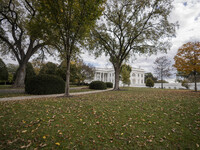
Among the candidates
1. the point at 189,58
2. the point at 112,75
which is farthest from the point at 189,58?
the point at 112,75

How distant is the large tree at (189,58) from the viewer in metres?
15.2

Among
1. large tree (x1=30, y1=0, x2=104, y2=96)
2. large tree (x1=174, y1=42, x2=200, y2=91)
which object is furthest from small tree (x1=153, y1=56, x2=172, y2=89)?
large tree (x1=30, y1=0, x2=104, y2=96)

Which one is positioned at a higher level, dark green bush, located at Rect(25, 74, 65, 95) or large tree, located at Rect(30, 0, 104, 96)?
large tree, located at Rect(30, 0, 104, 96)

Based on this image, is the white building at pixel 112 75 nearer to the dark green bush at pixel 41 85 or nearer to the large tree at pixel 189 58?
the large tree at pixel 189 58

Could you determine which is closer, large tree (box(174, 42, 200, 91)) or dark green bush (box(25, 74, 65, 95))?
dark green bush (box(25, 74, 65, 95))

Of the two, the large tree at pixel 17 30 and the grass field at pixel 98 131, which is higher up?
the large tree at pixel 17 30

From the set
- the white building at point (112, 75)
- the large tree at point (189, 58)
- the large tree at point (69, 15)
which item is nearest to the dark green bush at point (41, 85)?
the large tree at point (69, 15)

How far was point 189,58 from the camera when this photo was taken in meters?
15.7

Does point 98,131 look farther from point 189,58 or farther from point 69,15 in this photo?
point 189,58

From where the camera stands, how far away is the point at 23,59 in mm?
16391

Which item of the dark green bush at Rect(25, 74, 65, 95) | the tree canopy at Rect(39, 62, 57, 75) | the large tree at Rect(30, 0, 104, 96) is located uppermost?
the large tree at Rect(30, 0, 104, 96)

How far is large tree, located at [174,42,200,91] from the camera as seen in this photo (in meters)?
15.2

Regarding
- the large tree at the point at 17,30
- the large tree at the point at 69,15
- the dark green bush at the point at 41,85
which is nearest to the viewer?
the large tree at the point at 69,15

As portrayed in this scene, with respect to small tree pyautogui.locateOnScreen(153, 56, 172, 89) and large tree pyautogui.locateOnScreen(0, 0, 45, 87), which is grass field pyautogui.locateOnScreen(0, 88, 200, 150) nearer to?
large tree pyautogui.locateOnScreen(0, 0, 45, 87)
